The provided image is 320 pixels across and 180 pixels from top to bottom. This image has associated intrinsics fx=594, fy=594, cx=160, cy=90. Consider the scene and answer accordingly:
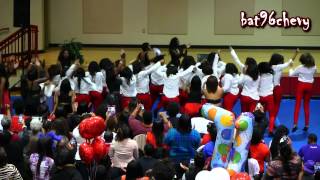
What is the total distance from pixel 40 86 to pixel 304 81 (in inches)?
184

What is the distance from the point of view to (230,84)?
10117 mm

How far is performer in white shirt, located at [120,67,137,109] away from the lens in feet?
33.7

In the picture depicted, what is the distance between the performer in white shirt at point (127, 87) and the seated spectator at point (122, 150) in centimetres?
367

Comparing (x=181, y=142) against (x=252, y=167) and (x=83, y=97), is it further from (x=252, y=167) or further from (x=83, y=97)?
(x=83, y=97)

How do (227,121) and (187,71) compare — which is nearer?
(227,121)

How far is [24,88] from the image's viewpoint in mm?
10016

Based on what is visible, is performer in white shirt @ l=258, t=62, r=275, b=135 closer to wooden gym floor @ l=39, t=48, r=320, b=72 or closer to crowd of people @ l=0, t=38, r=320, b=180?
crowd of people @ l=0, t=38, r=320, b=180

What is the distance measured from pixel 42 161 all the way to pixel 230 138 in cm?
186

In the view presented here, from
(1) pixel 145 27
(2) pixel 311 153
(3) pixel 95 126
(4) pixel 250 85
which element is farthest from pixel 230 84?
(1) pixel 145 27

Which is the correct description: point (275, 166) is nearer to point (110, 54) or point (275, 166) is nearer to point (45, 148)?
point (45, 148)

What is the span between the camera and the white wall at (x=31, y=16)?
1881cm

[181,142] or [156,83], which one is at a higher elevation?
[156,83]

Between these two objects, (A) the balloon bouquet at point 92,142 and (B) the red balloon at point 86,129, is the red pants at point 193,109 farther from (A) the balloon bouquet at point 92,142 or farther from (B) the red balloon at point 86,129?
(B) the red balloon at point 86,129

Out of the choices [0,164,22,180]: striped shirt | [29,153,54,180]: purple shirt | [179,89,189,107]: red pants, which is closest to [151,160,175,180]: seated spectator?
[29,153,54,180]: purple shirt
